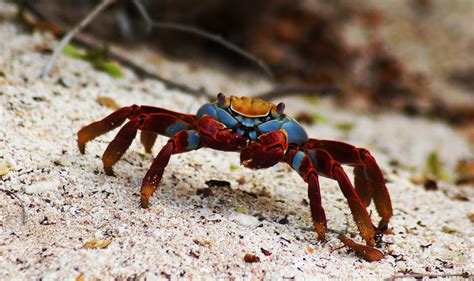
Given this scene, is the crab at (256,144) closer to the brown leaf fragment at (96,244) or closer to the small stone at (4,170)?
the brown leaf fragment at (96,244)

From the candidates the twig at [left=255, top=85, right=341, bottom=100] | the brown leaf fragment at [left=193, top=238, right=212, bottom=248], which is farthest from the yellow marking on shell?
the twig at [left=255, top=85, right=341, bottom=100]

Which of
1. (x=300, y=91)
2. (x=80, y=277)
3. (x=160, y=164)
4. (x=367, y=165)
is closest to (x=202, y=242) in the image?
(x=160, y=164)

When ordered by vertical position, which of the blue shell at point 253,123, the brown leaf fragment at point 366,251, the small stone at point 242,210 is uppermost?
the blue shell at point 253,123

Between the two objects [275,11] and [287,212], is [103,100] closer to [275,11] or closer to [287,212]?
[287,212]

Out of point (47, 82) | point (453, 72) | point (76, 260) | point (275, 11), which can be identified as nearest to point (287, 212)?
point (76, 260)

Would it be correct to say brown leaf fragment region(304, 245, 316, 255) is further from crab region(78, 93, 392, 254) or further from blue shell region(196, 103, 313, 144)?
blue shell region(196, 103, 313, 144)

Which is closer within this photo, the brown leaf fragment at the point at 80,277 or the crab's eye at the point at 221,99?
the brown leaf fragment at the point at 80,277

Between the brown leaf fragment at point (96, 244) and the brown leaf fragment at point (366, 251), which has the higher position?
the brown leaf fragment at point (366, 251)

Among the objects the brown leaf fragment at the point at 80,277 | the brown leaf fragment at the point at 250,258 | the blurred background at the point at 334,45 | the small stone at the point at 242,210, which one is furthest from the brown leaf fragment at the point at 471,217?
the blurred background at the point at 334,45
